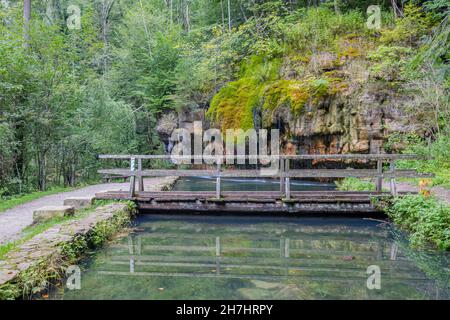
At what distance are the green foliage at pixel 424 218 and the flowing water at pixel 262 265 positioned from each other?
0.29 m

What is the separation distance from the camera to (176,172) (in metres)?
9.14

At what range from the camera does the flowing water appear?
411 cm

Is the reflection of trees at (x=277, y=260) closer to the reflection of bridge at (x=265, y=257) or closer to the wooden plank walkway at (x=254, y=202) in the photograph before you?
the reflection of bridge at (x=265, y=257)

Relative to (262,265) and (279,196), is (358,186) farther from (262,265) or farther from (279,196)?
(262,265)

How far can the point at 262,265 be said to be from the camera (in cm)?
515

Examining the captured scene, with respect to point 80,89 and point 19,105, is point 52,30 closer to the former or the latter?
point 80,89

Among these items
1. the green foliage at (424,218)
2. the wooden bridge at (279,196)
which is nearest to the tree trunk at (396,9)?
the wooden bridge at (279,196)

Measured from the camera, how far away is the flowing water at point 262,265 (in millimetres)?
4105

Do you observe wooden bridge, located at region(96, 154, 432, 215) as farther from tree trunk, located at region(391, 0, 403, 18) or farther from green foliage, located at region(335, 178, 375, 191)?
tree trunk, located at region(391, 0, 403, 18)

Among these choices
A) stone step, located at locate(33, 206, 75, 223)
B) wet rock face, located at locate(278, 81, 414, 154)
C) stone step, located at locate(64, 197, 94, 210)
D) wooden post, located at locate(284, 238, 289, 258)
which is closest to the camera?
wooden post, located at locate(284, 238, 289, 258)

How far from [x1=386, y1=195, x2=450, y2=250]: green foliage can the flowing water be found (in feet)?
0.94

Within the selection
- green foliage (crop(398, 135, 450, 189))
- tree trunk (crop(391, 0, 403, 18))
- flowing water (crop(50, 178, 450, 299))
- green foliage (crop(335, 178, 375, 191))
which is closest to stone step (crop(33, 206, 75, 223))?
flowing water (crop(50, 178, 450, 299))

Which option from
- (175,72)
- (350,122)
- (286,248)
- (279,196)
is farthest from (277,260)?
(175,72)
